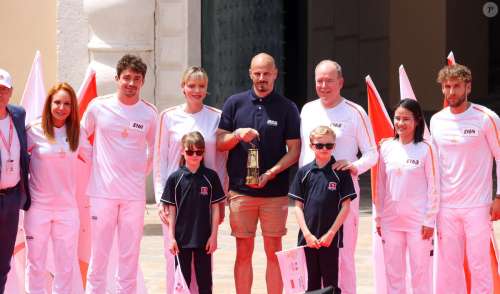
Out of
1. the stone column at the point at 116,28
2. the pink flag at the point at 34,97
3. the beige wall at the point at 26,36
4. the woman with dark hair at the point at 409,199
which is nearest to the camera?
the woman with dark hair at the point at 409,199

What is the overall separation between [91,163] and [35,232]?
700mm

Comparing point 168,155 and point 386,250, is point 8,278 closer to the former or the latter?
point 168,155

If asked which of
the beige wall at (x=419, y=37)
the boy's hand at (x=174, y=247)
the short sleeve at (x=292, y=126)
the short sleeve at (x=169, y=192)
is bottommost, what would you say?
the boy's hand at (x=174, y=247)

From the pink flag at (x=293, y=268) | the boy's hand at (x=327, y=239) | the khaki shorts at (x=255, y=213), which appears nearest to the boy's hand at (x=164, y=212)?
the khaki shorts at (x=255, y=213)

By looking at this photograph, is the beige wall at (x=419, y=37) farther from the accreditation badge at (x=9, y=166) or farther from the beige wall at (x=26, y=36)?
the accreditation badge at (x=9, y=166)

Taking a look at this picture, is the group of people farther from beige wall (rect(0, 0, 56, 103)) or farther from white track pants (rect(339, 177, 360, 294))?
beige wall (rect(0, 0, 56, 103))

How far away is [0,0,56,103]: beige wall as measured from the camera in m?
16.5

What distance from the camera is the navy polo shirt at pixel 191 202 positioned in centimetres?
955

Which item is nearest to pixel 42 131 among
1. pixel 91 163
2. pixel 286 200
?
pixel 91 163

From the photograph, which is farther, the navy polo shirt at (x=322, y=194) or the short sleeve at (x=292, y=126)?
the short sleeve at (x=292, y=126)

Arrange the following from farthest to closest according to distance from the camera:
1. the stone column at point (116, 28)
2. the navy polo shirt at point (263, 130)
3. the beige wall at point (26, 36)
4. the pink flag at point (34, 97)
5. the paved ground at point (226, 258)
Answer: the beige wall at point (26, 36) → the stone column at point (116, 28) → the paved ground at point (226, 258) → the pink flag at point (34, 97) → the navy polo shirt at point (263, 130)

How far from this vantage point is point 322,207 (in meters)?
9.37

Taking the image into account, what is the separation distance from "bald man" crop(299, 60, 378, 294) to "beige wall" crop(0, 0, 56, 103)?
7.31 meters

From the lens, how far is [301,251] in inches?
369
